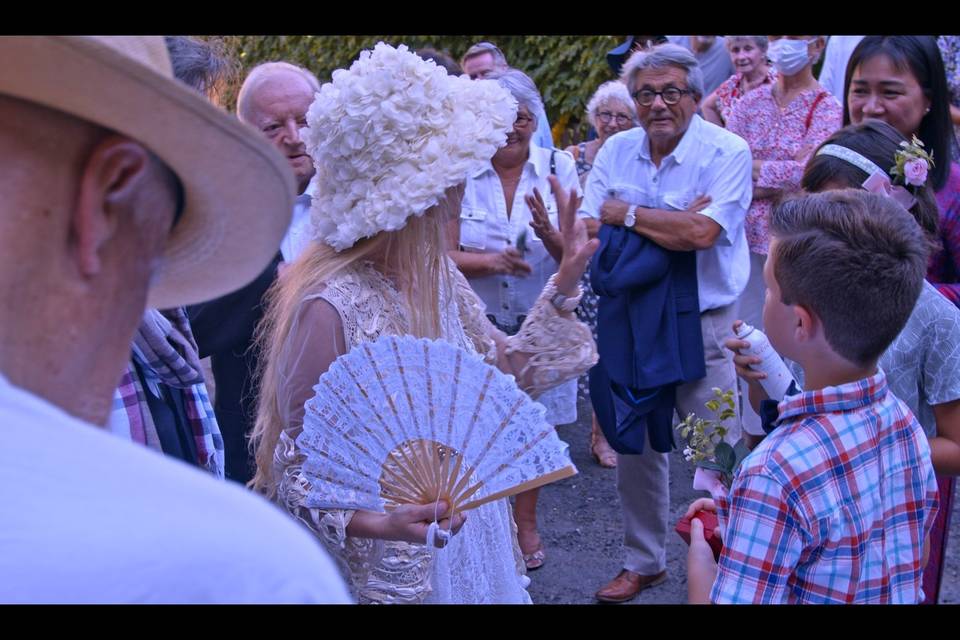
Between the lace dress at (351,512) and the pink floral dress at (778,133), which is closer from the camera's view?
the lace dress at (351,512)

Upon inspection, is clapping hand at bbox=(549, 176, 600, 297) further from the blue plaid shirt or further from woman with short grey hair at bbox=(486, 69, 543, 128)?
woman with short grey hair at bbox=(486, 69, 543, 128)

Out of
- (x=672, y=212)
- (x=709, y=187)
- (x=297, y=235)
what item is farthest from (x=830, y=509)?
(x=709, y=187)

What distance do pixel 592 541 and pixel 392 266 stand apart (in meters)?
2.91

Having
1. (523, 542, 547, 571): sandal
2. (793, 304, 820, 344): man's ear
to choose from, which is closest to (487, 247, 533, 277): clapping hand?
(523, 542, 547, 571): sandal

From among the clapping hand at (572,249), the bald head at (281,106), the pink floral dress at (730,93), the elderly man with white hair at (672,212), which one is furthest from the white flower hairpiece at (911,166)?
the pink floral dress at (730,93)

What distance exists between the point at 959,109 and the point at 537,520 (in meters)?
3.51

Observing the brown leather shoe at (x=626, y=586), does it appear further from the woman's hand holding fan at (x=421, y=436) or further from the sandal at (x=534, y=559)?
the woman's hand holding fan at (x=421, y=436)

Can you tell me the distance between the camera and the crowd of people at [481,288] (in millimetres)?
959

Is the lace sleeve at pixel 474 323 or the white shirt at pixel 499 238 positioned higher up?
the white shirt at pixel 499 238

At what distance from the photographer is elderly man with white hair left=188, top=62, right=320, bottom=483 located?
334 centimetres

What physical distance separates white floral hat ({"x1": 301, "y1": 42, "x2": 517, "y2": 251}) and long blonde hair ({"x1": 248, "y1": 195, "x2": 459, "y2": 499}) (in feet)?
0.23

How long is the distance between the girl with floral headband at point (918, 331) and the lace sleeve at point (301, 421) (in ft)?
3.45

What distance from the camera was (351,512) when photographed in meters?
2.38

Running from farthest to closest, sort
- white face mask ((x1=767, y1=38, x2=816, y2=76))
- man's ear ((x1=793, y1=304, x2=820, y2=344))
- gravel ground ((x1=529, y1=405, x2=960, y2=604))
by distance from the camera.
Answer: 1. white face mask ((x1=767, y1=38, x2=816, y2=76))
2. gravel ground ((x1=529, y1=405, x2=960, y2=604))
3. man's ear ((x1=793, y1=304, x2=820, y2=344))
